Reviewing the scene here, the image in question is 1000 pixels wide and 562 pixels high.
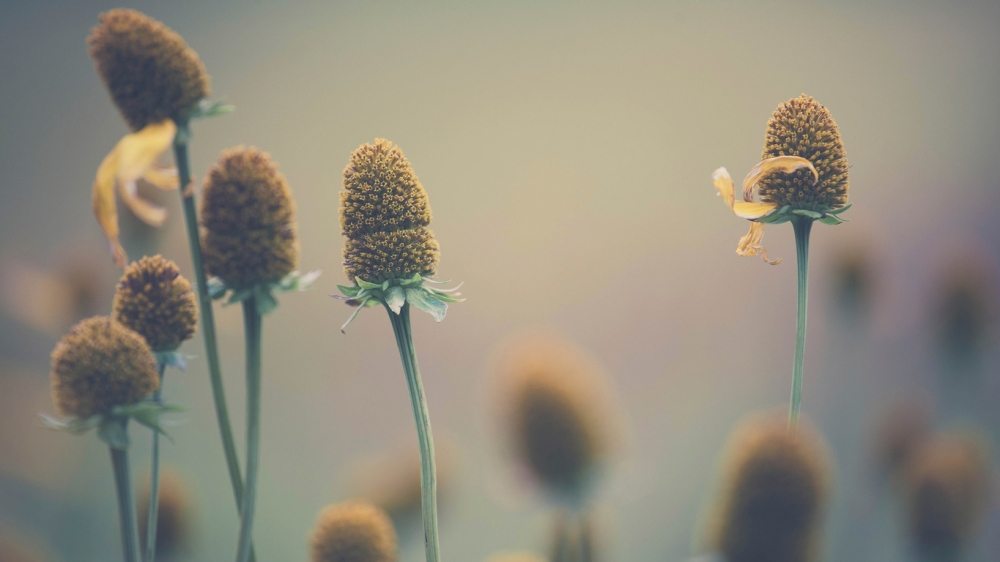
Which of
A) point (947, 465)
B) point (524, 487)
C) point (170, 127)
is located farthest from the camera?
point (947, 465)

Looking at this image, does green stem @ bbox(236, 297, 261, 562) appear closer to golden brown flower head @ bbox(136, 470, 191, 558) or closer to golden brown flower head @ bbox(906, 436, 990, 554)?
golden brown flower head @ bbox(136, 470, 191, 558)

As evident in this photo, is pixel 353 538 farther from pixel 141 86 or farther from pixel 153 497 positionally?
pixel 141 86

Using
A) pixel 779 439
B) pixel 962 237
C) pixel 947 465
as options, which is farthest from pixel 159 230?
pixel 962 237

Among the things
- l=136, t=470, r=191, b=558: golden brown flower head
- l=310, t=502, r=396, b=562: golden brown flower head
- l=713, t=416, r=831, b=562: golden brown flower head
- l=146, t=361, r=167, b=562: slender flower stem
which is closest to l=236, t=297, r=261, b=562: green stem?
l=146, t=361, r=167, b=562: slender flower stem

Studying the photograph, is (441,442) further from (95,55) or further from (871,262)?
(871,262)

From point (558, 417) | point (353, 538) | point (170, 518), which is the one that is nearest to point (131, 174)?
point (353, 538)
